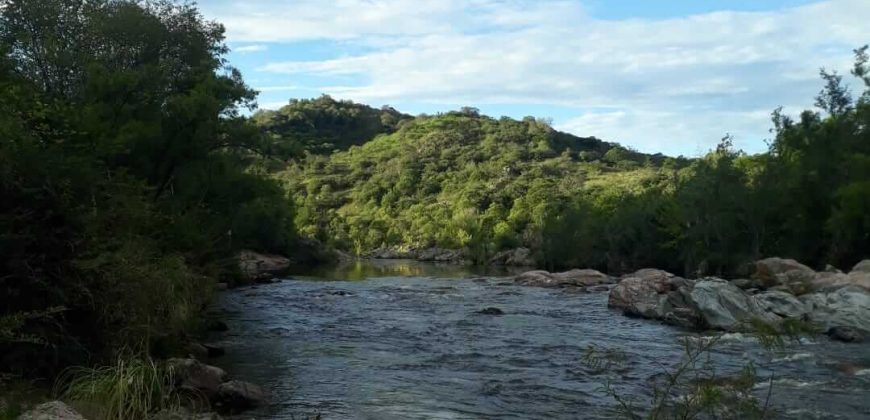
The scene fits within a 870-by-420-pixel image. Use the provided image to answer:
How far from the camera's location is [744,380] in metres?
7.07

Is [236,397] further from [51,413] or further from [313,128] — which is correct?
[313,128]

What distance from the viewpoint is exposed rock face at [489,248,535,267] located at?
3226 inches

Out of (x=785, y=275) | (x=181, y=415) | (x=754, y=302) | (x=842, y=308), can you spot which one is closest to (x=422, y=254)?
(x=785, y=275)

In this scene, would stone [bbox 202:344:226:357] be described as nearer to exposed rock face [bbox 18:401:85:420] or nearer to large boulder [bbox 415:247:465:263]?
exposed rock face [bbox 18:401:85:420]

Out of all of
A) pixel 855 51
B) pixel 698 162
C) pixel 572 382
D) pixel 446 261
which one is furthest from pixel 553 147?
pixel 572 382

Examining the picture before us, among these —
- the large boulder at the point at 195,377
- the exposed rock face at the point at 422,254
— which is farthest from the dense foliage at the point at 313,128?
the large boulder at the point at 195,377

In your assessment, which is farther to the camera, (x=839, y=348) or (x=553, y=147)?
(x=553, y=147)

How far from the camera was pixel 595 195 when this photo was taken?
328 feet

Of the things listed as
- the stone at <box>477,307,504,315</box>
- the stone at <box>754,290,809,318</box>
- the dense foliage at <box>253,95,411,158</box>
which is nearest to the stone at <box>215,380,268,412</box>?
the stone at <box>477,307,504,315</box>

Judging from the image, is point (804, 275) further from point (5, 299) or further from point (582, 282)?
point (5, 299)

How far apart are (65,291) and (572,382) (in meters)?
10.2

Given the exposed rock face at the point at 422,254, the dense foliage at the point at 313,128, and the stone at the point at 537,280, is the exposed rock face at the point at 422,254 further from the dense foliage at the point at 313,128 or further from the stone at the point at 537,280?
the dense foliage at the point at 313,128

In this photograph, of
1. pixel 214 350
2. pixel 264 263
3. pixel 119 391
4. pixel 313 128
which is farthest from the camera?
pixel 313 128

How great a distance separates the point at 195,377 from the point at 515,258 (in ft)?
238
